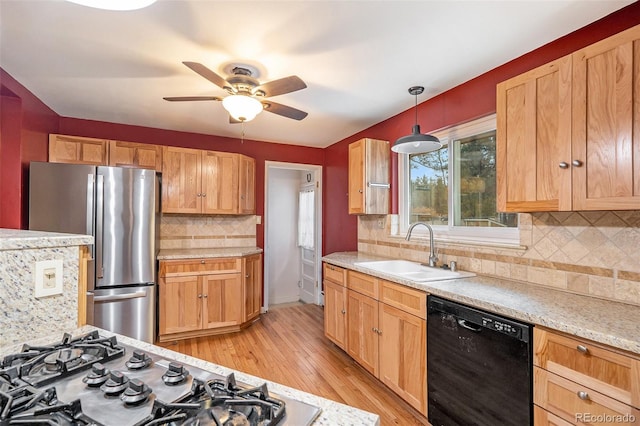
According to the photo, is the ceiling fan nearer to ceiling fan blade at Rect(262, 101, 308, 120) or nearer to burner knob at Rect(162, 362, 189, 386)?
ceiling fan blade at Rect(262, 101, 308, 120)

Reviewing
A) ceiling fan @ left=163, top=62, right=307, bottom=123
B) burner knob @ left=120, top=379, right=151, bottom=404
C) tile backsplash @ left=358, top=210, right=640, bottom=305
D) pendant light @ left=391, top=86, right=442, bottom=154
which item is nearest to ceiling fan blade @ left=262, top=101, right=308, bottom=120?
ceiling fan @ left=163, top=62, right=307, bottom=123

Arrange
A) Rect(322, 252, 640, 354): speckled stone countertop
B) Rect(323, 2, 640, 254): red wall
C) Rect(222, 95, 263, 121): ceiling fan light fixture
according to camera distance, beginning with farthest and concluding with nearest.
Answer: Rect(222, 95, 263, 121): ceiling fan light fixture, Rect(323, 2, 640, 254): red wall, Rect(322, 252, 640, 354): speckled stone countertop

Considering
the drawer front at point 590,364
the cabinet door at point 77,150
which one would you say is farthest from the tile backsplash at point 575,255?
the cabinet door at point 77,150

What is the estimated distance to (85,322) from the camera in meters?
1.09

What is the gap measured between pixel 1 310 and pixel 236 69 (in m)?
1.84

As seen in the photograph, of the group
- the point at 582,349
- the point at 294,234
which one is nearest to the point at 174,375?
the point at 582,349

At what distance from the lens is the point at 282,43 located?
1864 millimetres

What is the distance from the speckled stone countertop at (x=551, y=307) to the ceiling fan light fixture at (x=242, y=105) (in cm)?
155

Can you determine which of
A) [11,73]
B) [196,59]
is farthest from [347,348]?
[11,73]

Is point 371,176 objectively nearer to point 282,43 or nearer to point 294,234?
point 282,43

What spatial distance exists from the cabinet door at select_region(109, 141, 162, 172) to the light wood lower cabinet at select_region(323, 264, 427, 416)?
2319 millimetres

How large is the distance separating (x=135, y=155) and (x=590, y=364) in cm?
393

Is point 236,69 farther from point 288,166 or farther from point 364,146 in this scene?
point 288,166

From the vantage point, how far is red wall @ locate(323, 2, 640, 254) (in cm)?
165
